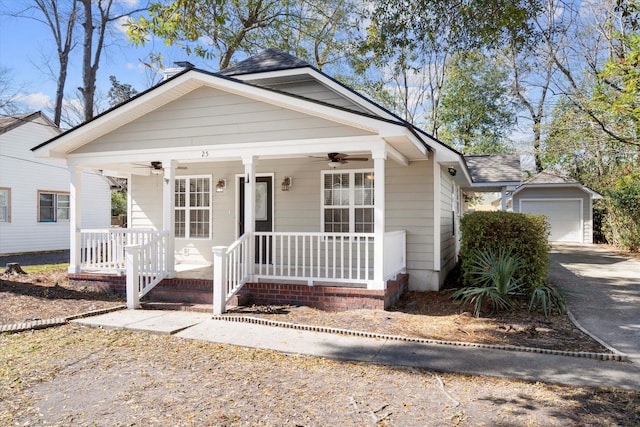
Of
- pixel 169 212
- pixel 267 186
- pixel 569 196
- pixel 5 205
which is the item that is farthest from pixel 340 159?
pixel 569 196

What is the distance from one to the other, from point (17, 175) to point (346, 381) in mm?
17613

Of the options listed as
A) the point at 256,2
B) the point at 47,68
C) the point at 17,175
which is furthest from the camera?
the point at 47,68

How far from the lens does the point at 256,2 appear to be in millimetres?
18031

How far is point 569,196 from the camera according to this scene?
73.0 feet

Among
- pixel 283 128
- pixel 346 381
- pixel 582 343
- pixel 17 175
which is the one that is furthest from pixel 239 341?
pixel 17 175

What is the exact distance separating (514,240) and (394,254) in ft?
7.43

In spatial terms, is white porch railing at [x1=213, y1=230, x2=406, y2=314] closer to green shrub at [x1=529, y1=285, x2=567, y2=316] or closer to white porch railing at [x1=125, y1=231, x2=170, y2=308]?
white porch railing at [x1=125, y1=231, x2=170, y2=308]

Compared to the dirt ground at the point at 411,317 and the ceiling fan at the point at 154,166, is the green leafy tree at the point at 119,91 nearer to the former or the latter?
the ceiling fan at the point at 154,166

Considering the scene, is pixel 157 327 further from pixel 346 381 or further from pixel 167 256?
pixel 346 381

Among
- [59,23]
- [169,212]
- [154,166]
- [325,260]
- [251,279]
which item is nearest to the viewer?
[251,279]

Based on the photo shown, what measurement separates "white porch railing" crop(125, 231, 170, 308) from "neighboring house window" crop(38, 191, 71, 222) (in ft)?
40.6

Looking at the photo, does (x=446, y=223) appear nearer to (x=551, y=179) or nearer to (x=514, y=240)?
(x=514, y=240)

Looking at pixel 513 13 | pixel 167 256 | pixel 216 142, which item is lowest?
pixel 167 256

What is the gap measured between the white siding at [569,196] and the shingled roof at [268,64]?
17529 mm
